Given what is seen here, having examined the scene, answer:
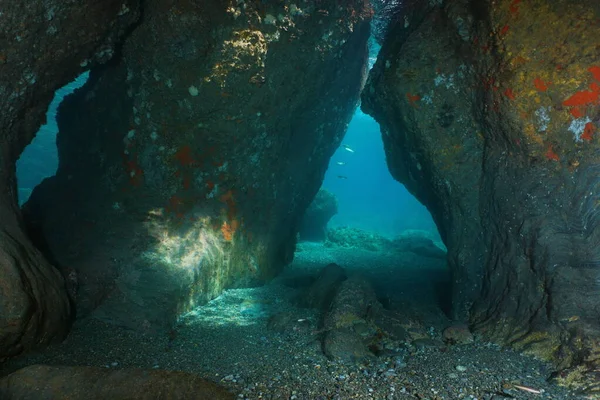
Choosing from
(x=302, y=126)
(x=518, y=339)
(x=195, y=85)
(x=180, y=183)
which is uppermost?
(x=302, y=126)

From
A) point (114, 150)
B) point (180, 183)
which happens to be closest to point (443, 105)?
point (180, 183)

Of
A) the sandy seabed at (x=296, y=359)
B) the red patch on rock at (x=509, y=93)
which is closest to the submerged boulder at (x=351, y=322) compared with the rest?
the sandy seabed at (x=296, y=359)

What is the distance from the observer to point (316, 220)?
67.4 ft

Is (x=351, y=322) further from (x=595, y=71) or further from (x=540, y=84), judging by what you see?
(x=595, y=71)

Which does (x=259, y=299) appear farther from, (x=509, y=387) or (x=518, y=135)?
(x=518, y=135)

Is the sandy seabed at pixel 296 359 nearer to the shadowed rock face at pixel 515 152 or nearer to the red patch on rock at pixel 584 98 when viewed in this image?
the shadowed rock face at pixel 515 152

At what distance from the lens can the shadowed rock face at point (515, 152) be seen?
14.9 feet

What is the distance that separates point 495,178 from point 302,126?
5.07m

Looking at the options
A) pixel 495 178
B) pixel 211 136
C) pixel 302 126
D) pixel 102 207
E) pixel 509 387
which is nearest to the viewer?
pixel 509 387

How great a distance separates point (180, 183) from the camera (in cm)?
664

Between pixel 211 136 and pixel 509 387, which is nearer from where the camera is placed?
pixel 509 387

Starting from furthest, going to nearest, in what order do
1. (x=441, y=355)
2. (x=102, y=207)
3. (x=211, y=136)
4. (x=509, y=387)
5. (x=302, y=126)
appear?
(x=302, y=126) → (x=211, y=136) → (x=102, y=207) → (x=441, y=355) → (x=509, y=387)

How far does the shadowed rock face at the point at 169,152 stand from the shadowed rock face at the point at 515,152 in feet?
9.35

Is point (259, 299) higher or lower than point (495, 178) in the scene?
lower
